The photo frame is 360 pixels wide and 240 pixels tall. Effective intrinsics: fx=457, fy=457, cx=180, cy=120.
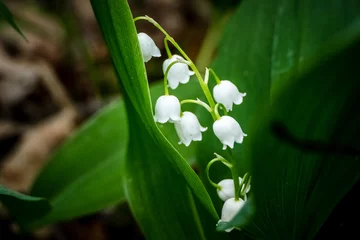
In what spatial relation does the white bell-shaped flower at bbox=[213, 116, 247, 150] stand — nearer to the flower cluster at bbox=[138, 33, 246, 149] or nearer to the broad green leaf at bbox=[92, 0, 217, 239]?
the flower cluster at bbox=[138, 33, 246, 149]

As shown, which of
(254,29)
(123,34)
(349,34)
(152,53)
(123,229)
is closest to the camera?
(349,34)

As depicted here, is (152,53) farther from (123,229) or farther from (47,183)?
(123,229)

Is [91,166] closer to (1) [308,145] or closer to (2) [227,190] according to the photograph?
(2) [227,190]

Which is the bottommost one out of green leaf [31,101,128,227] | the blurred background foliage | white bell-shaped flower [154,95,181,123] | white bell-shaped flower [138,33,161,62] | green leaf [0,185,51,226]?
the blurred background foliage

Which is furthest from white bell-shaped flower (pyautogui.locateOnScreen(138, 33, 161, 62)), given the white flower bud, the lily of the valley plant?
the white flower bud

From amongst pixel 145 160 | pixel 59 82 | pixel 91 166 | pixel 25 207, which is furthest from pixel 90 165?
pixel 59 82

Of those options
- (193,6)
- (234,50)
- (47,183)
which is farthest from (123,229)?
(193,6)
